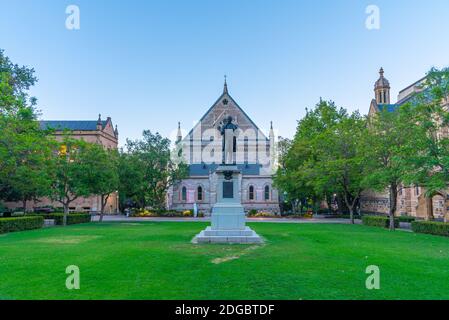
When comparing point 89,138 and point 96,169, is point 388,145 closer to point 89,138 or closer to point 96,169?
point 96,169

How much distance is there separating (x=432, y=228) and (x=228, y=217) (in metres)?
16.3

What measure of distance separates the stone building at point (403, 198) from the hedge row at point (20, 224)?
105 ft

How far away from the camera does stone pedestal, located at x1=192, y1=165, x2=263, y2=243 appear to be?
55.1 ft

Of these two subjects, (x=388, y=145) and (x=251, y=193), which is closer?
(x=388, y=145)

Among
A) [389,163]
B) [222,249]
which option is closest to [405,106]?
[389,163]

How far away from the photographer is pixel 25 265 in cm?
1128

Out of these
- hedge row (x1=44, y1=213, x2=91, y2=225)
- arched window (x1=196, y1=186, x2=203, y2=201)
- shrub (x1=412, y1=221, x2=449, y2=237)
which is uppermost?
arched window (x1=196, y1=186, x2=203, y2=201)

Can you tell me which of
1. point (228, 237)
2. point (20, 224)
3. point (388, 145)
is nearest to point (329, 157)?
point (388, 145)

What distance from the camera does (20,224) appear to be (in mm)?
26609

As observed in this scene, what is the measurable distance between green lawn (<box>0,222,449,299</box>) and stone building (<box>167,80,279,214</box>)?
40262mm

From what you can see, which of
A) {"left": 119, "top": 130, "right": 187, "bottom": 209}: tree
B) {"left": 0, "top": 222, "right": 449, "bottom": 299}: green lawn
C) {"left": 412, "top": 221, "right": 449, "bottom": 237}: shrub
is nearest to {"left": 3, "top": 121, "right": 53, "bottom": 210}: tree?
{"left": 0, "top": 222, "right": 449, "bottom": 299}: green lawn

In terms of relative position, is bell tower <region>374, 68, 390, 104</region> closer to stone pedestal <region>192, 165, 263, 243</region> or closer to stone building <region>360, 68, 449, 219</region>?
stone building <region>360, 68, 449, 219</region>

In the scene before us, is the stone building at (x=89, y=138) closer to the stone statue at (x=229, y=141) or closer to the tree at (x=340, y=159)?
the tree at (x=340, y=159)
